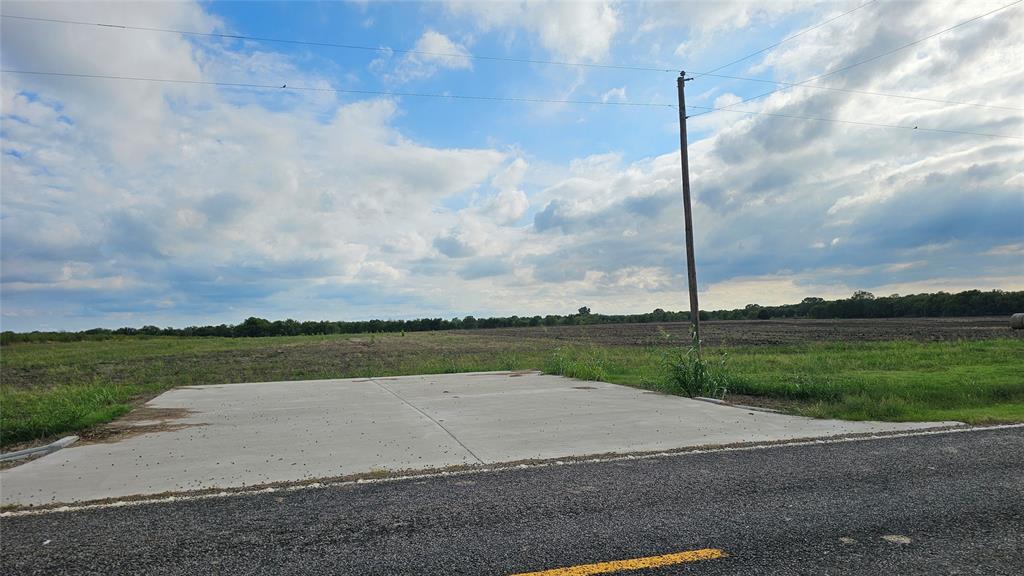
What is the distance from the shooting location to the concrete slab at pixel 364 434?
6.26 metres

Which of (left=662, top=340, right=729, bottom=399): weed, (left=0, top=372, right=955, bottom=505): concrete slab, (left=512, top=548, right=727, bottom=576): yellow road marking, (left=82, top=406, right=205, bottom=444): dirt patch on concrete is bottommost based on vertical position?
(left=512, top=548, right=727, bottom=576): yellow road marking

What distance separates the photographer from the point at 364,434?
839cm

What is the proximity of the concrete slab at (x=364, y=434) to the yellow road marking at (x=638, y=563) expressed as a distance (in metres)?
3.03

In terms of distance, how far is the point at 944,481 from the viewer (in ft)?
17.8

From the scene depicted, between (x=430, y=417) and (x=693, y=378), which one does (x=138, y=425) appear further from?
(x=693, y=378)

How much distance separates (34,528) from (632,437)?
618cm

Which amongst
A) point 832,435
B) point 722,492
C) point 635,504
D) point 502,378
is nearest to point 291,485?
point 635,504

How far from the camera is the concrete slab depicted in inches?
247

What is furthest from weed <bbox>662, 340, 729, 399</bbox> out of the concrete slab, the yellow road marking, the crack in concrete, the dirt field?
the yellow road marking

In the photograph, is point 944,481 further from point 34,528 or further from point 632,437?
point 34,528

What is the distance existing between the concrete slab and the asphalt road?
0.95 metres

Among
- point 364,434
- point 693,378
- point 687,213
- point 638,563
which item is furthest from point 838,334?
point 638,563

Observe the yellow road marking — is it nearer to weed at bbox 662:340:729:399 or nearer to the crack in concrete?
the crack in concrete

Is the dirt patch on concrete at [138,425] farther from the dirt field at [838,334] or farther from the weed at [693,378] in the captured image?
the dirt field at [838,334]
